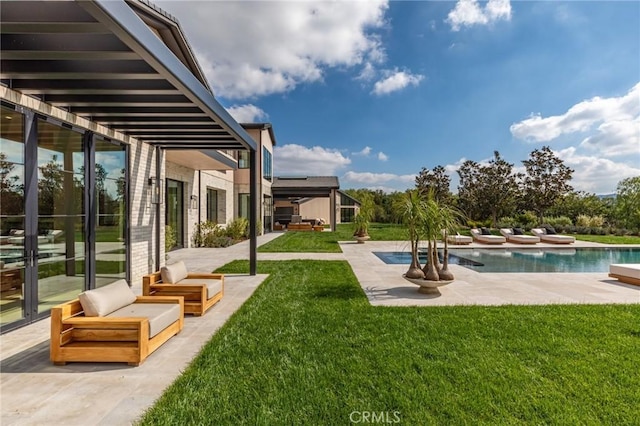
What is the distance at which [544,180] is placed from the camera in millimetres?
25938

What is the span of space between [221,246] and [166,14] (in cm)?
952

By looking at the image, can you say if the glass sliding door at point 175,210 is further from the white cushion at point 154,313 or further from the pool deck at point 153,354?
the white cushion at point 154,313

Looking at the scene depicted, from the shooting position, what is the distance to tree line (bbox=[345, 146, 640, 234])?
25.4 metres

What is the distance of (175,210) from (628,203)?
110ft

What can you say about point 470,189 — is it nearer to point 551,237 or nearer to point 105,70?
point 551,237

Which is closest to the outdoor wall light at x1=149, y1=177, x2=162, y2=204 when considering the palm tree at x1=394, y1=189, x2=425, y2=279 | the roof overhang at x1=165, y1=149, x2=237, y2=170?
the roof overhang at x1=165, y1=149, x2=237, y2=170

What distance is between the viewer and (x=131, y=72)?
158 inches

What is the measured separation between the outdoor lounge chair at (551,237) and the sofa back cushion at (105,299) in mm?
20343

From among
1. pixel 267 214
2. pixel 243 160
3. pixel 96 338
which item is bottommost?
pixel 96 338

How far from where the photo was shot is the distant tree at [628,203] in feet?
79.1

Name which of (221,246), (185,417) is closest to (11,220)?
(185,417)

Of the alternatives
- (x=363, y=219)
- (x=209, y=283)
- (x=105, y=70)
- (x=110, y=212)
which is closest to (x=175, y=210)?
(x=110, y=212)

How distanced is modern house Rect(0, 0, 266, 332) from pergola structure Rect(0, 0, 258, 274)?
14 millimetres

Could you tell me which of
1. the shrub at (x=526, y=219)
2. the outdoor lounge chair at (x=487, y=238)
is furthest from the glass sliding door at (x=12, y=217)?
the shrub at (x=526, y=219)
